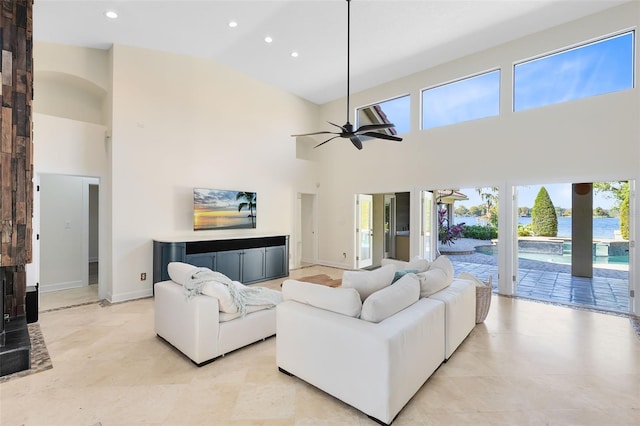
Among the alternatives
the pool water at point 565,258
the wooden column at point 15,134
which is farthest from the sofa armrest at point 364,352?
the pool water at point 565,258

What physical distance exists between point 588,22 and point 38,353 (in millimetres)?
8235

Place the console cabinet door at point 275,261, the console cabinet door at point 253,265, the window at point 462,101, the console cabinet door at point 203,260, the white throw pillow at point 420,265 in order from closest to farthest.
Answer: the white throw pillow at point 420,265 < the console cabinet door at point 203,260 < the window at point 462,101 < the console cabinet door at point 253,265 < the console cabinet door at point 275,261

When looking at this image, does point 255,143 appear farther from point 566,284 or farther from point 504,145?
point 566,284

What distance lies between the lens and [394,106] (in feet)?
22.4

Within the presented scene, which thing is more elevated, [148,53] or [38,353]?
[148,53]

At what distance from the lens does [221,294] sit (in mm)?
2793

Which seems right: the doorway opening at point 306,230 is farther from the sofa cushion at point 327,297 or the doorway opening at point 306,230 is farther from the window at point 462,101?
the sofa cushion at point 327,297

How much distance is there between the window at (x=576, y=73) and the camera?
4324mm

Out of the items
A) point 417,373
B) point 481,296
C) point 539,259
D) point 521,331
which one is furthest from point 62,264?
point 539,259

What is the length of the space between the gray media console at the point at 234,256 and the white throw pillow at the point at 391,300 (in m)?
3.69

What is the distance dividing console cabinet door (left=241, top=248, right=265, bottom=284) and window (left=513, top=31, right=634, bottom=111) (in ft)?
17.8

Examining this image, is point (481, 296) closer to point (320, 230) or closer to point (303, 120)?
point (320, 230)

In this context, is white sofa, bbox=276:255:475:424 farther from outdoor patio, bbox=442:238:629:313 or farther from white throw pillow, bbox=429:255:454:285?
outdoor patio, bbox=442:238:629:313

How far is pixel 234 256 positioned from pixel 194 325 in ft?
9.54
